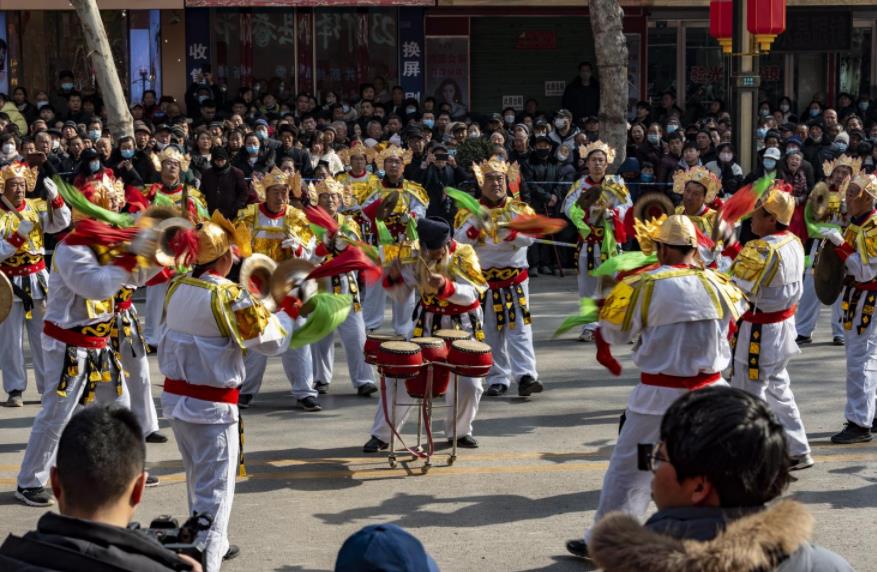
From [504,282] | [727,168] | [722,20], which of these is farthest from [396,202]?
[722,20]

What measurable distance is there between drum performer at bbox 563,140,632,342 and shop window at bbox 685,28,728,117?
13062 mm

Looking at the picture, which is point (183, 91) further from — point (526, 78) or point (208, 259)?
point (208, 259)

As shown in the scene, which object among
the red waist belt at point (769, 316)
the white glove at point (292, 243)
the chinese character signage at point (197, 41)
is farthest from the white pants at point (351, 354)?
the chinese character signage at point (197, 41)

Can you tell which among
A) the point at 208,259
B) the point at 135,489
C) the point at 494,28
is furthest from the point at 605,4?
the point at 135,489

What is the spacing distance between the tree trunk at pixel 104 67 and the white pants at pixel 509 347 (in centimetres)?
954

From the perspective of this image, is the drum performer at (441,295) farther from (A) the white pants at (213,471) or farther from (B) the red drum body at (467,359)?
(A) the white pants at (213,471)

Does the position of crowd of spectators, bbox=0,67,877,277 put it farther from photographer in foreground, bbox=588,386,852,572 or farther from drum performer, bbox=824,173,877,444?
photographer in foreground, bbox=588,386,852,572

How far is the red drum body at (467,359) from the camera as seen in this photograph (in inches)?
347

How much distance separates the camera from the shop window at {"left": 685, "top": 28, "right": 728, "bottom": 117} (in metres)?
25.7

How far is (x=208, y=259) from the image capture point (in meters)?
6.78

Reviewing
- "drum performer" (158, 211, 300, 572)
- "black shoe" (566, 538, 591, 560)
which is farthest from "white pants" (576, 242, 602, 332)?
"drum performer" (158, 211, 300, 572)

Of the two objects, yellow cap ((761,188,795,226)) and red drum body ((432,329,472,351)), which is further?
red drum body ((432,329,472,351))

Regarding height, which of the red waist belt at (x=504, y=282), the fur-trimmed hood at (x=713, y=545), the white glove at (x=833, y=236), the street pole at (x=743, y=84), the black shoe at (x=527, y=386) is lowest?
the black shoe at (x=527, y=386)

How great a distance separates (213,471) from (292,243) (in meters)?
4.08
